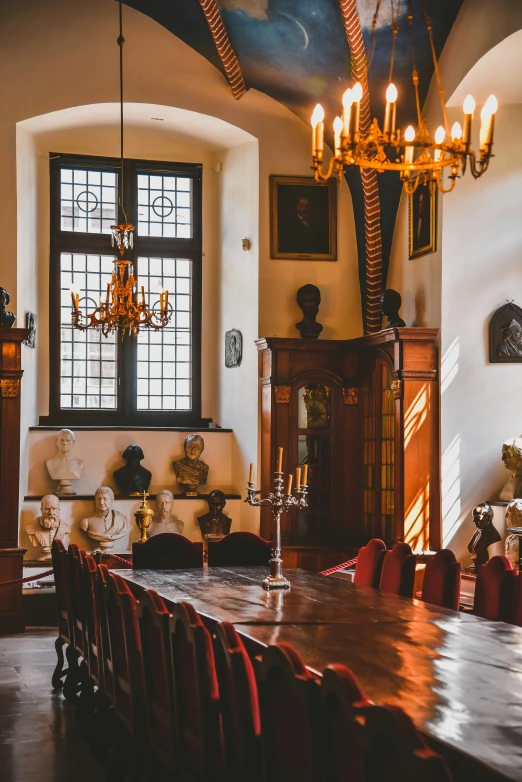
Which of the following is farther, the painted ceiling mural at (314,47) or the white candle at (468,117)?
the painted ceiling mural at (314,47)

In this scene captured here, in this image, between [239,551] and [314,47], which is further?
[314,47]

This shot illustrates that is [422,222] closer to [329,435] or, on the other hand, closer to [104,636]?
[329,435]

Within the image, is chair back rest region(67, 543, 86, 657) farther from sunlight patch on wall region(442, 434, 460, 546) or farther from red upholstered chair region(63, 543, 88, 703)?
sunlight patch on wall region(442, 434, 460, 546)

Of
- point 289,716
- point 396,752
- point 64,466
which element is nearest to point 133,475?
point 64,466

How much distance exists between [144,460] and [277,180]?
359 cm

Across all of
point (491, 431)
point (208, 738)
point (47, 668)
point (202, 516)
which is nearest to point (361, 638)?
point (208, 738)

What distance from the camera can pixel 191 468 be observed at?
39.2 ft

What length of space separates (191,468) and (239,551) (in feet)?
12.4

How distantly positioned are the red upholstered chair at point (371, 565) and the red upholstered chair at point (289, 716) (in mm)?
3987

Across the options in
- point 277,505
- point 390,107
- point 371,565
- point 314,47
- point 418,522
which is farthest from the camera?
point 314,47

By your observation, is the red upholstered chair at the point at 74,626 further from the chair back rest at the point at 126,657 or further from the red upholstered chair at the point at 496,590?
the red upholstered chair at the point at 496,590

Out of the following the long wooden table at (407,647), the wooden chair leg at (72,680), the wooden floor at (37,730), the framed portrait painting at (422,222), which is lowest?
the wooden floor at (37,730)

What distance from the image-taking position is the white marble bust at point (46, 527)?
1103cm

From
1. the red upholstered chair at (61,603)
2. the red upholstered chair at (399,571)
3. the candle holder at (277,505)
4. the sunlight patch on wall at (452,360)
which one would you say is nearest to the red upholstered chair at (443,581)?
the red upholstered chair at (399,571)
